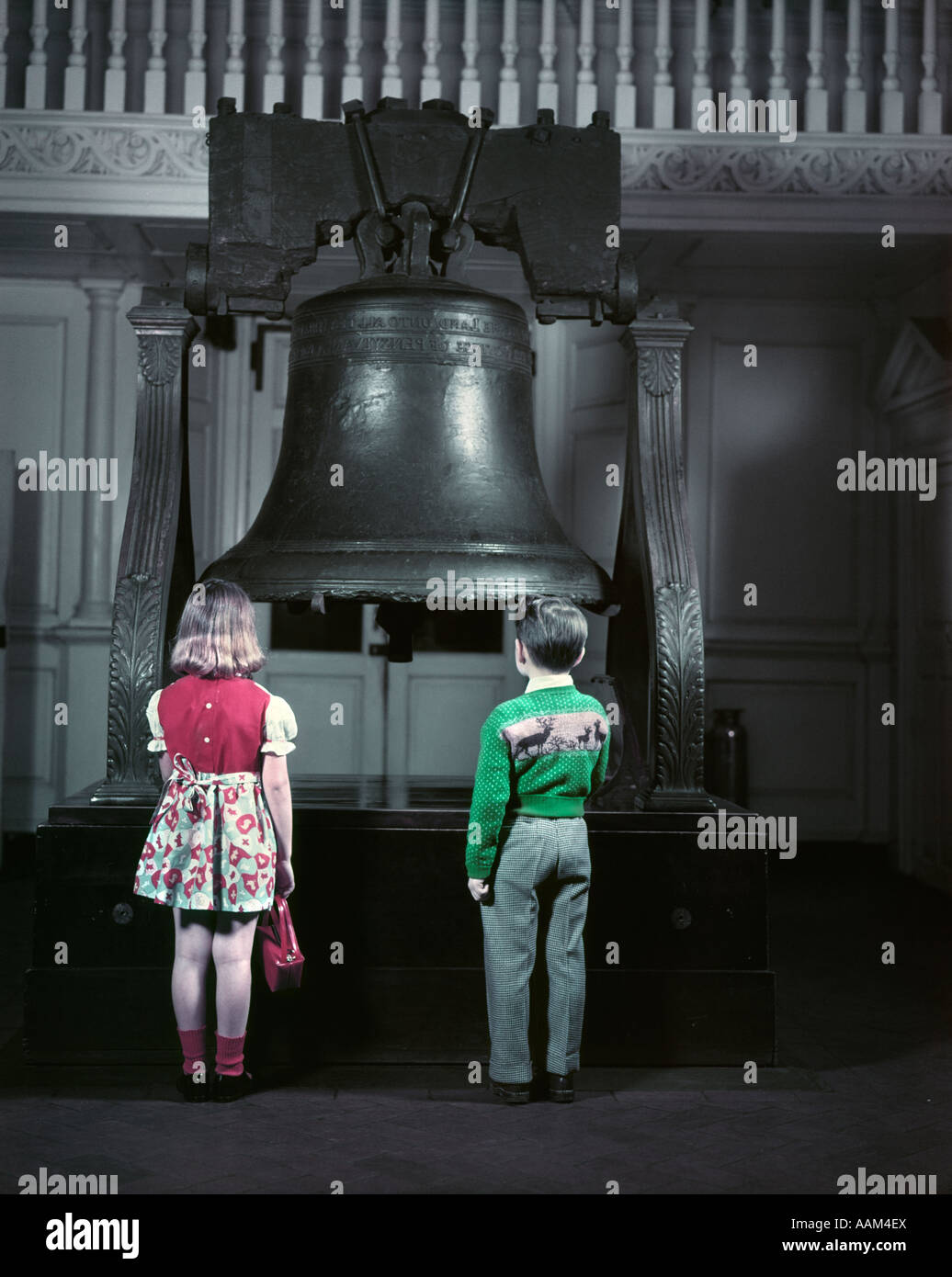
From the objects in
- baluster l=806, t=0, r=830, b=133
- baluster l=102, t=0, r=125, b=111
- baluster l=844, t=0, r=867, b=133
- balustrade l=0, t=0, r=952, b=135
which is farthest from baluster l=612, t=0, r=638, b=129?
baluster l=102, t=0, r=125, b=111

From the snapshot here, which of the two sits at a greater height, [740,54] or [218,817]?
[740,54]

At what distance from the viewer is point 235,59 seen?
24.4 feet

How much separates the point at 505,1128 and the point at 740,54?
5.93 metres

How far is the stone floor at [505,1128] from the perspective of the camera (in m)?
3.35

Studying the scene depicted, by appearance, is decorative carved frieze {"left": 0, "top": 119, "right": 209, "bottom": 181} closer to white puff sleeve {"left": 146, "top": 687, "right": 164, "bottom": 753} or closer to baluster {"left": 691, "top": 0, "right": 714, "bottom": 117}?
baluster {"left": 691, "top": 0, "right": 714, "bottom": 117}

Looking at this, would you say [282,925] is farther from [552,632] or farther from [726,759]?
[726,759]

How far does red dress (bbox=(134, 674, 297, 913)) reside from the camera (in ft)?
12.6

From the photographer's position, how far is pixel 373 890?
14.2 ft

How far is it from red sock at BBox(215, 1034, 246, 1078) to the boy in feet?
2.30

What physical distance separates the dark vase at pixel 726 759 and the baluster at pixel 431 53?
398cm

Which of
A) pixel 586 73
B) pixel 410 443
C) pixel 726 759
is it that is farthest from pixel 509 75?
pixel 726 759

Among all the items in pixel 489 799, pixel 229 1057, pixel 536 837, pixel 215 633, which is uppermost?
pixel 215 633

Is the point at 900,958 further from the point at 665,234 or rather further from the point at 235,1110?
the point at 665,234

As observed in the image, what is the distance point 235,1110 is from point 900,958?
3.50 meters
